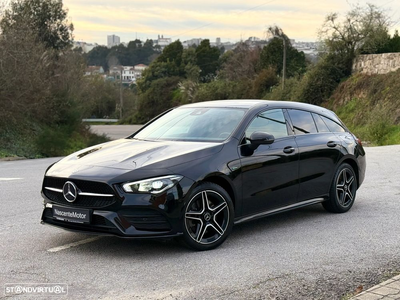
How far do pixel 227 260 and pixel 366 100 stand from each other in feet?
137

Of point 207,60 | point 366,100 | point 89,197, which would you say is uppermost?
point 207,60

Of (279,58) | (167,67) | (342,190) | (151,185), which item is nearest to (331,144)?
(342,190)

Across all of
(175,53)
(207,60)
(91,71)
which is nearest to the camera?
(91,71)

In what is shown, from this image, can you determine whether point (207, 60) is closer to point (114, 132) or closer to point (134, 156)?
point (114, 132)

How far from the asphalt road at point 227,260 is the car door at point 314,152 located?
0.47 meters

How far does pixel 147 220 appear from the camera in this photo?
6.09 metres

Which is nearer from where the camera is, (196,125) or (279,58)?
(196,125)

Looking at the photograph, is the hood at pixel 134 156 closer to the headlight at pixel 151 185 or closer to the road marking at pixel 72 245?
the headlight at pixel 151 185

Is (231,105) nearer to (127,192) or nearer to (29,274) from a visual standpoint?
(127,192)

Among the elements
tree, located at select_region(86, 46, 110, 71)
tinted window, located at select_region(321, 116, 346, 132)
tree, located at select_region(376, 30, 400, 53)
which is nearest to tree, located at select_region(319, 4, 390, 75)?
tree, located at select_region(376, 30, 400, 53)

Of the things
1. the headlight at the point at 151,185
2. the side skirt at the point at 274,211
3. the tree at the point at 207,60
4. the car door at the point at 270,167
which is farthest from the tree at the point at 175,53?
the headlight at the point at 151,185

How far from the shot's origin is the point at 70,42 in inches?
1786

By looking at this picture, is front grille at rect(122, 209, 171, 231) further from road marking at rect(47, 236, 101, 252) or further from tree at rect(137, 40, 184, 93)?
tree at rect(137, 40, 184, 93)

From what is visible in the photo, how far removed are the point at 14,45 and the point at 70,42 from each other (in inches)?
781
